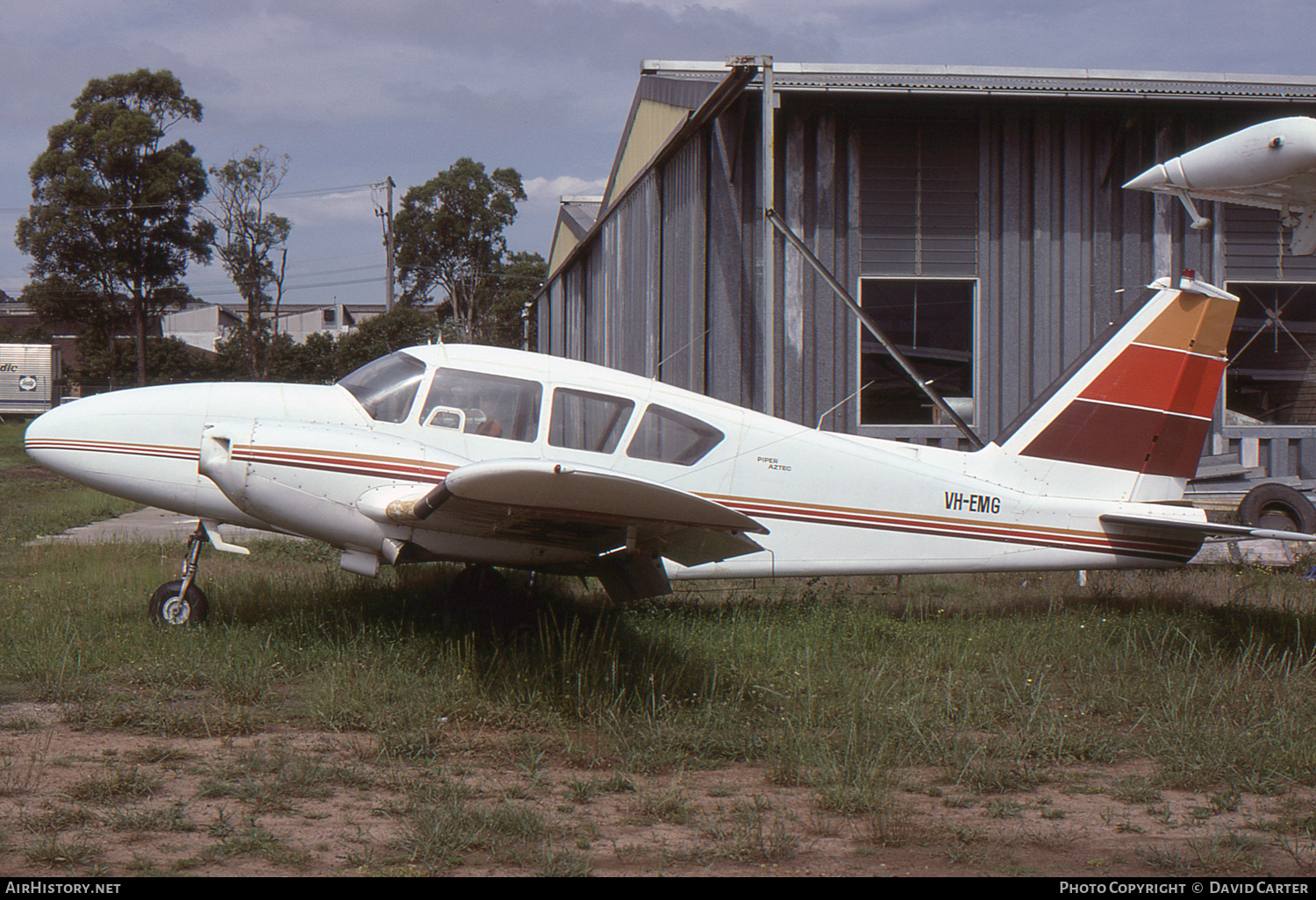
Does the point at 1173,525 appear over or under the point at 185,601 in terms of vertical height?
over

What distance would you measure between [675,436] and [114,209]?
42.5 m

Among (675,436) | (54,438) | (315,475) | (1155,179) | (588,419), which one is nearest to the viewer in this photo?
(1155,179)

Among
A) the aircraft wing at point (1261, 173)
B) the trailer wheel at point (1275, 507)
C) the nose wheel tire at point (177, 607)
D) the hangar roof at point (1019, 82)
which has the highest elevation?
the hangar roof at point (1019, 82)

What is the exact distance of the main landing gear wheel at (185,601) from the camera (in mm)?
6242

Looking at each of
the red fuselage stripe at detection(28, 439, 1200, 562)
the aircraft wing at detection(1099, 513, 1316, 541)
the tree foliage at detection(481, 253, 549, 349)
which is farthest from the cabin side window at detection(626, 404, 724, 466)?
the tree foliage at detection(481, 253, 549, 349)

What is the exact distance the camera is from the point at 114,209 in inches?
1577

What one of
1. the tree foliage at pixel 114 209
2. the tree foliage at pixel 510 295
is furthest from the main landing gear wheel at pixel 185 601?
the tree foliage at pixel 510 295

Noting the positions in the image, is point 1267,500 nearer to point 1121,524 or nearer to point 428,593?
point 1121,524

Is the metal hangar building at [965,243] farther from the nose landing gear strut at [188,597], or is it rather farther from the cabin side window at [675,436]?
the nose landing gear strut at [188,597]

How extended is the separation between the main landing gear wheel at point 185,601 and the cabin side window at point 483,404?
1896 millimetres

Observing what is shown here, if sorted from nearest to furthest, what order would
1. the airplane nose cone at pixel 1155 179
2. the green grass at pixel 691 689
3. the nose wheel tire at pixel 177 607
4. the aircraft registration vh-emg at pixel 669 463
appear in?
the green grass at pixel 691 689
the airplane nose cone at pixel 1155 179
the aircraft registration vh-emg at pixel 669 463
the nose wheel tire at pixel 177 607

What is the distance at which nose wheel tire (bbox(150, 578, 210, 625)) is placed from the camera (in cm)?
624

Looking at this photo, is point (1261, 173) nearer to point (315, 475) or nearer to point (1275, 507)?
point (315, 475)

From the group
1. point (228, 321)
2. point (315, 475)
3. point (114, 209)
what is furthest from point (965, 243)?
point (228, 321)
